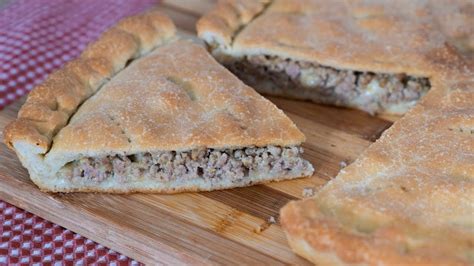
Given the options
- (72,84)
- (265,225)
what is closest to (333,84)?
(265,225)

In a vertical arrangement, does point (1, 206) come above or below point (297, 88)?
below

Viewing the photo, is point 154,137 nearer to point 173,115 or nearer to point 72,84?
point 173,115

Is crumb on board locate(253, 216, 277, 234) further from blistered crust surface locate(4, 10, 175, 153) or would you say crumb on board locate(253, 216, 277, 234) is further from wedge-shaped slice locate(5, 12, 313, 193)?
blistered crust surface locate(4, 10, 175, 153)

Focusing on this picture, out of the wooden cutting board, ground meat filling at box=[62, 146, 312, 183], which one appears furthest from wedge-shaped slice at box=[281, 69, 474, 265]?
ground meat filling at box=[62, 146, 312, 183]

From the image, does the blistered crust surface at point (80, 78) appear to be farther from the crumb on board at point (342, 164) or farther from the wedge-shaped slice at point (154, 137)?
the crumb on board at point (342, 164)

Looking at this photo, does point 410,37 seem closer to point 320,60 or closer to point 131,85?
point 320,60

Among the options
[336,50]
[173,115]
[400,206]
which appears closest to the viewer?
[400,206]

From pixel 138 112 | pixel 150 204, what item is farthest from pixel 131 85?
pixel 150 204

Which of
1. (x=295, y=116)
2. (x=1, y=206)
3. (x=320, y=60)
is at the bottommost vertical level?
(x=1, y=206)
